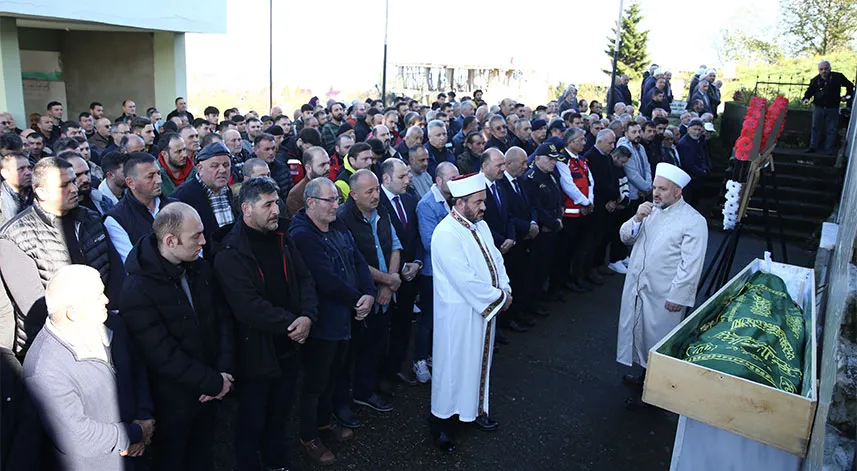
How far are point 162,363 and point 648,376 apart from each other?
2.63 metres

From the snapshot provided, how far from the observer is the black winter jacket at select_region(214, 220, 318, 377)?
149 inches

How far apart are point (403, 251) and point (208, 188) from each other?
176 cm

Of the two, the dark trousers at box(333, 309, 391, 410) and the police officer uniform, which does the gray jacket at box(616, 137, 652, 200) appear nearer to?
the police officer uniform

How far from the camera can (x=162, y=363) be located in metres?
3.37

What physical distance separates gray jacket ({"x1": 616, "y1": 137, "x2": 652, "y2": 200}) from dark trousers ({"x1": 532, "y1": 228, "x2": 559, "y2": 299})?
2.23 metres

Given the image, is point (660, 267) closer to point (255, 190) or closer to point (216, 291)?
point (255, 190)

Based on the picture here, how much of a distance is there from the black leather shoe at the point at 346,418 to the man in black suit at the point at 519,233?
8.78ft

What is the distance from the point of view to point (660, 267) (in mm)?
5609

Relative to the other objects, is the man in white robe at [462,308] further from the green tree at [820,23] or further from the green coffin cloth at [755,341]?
the green tree at [820,23]

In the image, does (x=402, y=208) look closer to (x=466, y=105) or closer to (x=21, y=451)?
(x=21, y=451)

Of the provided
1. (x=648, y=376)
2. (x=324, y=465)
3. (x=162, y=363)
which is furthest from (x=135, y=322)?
(x=648, y=376)

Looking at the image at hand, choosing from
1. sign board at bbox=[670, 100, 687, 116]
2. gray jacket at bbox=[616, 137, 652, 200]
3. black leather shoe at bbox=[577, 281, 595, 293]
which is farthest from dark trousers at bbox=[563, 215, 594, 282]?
sign board at bbox=[670, 100, 687, 116]

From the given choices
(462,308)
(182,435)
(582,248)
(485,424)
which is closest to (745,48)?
(582,248)

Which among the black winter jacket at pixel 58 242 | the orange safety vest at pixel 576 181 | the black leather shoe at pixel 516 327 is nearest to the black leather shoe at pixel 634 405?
the black leather shoe at pixel 516 327
